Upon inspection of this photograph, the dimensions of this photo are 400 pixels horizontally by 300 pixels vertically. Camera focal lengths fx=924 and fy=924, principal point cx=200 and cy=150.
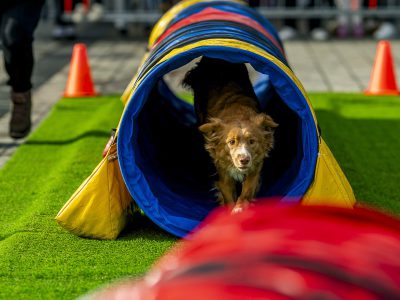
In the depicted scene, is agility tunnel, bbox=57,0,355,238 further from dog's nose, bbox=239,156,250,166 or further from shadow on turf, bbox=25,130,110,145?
shadow on turf, bbox=25,130,110,145

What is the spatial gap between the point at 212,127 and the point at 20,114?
3.05 metres

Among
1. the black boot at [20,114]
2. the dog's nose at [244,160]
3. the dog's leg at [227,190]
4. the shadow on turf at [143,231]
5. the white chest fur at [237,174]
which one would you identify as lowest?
the black boot at [20,114]

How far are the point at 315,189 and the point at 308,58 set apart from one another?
27.6ft

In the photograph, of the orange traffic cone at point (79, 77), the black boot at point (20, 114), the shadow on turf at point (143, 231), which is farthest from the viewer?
the orange traffic cone at point (79, 77)

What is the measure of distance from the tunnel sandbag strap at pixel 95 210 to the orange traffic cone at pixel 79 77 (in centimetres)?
545

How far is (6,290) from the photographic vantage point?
203 inches

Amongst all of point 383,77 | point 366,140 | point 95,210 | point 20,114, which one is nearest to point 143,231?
point 95,210

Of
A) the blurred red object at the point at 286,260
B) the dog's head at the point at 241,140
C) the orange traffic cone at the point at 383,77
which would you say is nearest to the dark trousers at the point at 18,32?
the dog's head at the point at 241,140

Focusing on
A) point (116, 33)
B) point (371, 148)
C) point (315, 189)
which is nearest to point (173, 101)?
point (371, 148)

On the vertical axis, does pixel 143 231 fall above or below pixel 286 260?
below

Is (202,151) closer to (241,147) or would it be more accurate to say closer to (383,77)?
(241,147)

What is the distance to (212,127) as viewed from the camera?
6.46 m

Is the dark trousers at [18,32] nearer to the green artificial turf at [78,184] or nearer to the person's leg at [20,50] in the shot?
the person's leg at [20,50]

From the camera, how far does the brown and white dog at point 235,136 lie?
632 cm
